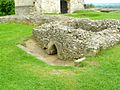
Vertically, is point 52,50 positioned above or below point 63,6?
below

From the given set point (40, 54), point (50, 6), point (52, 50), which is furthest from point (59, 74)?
point (50, 6)

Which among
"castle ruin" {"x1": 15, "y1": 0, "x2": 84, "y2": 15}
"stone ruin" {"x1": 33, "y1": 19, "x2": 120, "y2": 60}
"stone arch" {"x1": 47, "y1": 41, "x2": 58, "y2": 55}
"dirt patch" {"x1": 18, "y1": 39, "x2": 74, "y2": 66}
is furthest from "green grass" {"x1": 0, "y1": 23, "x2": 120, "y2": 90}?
"castle ruin" {"x1": 15, "y1": 0, "x2": 84, "y2": 15}

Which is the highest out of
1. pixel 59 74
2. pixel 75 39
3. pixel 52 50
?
pixel 75 39

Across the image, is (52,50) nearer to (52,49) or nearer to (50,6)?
(52,49)

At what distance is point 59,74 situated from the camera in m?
12.1

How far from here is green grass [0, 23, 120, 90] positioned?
433 inches

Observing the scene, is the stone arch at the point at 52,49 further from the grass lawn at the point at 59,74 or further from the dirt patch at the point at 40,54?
the grass lawn at the point at 59,74

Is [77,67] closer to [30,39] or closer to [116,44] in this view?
[116,44]

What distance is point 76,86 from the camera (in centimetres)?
→ 1093

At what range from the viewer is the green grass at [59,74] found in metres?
11.0

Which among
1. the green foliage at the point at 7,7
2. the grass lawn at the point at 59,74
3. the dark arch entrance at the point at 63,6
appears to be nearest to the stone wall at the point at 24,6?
the green foliage at the point at 7,7

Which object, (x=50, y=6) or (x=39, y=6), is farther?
(x=50, y=6)

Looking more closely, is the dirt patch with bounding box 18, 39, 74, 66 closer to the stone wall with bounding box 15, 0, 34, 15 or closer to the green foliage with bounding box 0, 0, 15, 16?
the stone wall with bounding box 15, 0, 34, 15

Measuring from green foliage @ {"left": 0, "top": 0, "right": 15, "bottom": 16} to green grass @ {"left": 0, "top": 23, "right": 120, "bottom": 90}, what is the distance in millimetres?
27111
